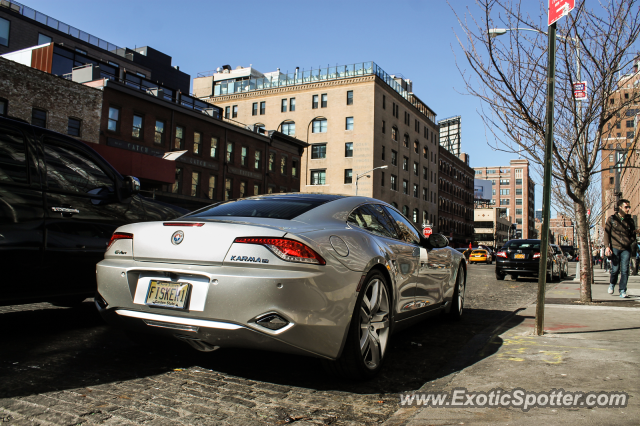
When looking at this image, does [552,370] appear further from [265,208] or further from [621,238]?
[621,238]

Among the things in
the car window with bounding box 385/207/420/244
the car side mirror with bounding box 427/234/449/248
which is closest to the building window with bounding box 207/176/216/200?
the car side mirror with bounding box 427/234/449/248

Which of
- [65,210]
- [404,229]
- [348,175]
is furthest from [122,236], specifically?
[348,175]

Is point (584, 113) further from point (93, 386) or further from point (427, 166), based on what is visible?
point (427, 166)

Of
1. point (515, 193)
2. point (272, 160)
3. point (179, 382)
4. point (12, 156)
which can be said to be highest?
point (515, 193)

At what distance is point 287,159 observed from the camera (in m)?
45.5

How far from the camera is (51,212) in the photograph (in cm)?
475

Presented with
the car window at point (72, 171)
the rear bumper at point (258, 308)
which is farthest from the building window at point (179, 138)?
the rear bumper at point (258, 308)

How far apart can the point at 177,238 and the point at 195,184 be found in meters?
31.8

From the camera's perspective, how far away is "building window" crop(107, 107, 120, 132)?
28297 millimetres

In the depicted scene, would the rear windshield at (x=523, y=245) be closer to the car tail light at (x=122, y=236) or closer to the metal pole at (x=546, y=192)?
the metal pole at (x=546, y=192)

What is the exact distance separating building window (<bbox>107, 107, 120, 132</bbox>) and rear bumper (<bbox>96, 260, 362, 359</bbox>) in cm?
2758

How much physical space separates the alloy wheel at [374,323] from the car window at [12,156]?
10.9 feet

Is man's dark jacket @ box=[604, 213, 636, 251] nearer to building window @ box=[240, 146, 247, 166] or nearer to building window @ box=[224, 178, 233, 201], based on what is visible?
building window @ box=[224, 178, 233, 201]

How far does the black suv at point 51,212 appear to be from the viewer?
4.41m
